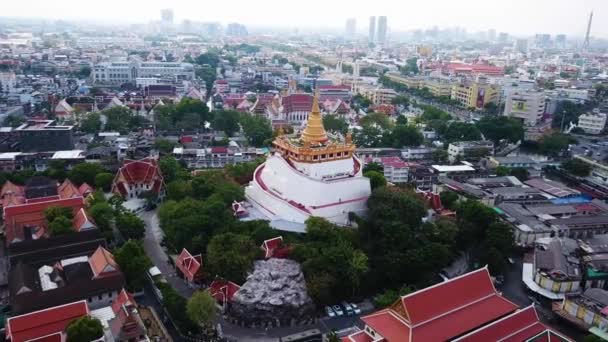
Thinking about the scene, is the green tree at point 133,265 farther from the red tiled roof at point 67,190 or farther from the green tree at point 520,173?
the green tree at point 520,173

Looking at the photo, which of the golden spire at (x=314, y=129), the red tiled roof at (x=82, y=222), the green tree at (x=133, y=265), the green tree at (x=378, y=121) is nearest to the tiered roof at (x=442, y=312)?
the green tree at (x=133, y=265)

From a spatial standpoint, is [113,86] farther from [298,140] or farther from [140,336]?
[140,336]

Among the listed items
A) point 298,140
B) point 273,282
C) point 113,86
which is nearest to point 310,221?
point 273,282

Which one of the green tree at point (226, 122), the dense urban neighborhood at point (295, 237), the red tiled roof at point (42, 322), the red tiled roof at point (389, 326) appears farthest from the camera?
the green tree at point (226, 122)

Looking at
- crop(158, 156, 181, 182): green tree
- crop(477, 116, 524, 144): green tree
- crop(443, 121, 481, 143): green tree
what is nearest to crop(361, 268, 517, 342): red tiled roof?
crop(158, 156, 181, 182): green tree

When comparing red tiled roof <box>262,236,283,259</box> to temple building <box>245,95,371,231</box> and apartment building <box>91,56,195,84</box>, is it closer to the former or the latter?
temple building <box>245,95,371,231</box>

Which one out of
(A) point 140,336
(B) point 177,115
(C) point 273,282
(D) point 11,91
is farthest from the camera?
(D) point 11,91
